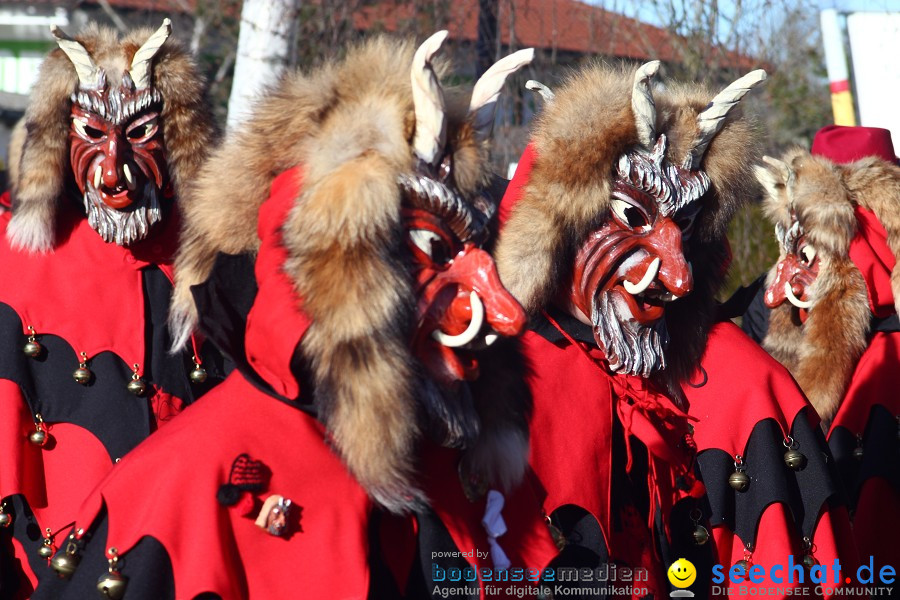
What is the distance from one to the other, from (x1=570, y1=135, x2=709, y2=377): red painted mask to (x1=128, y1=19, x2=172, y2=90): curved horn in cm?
171

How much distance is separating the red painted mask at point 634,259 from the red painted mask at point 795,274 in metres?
1.64

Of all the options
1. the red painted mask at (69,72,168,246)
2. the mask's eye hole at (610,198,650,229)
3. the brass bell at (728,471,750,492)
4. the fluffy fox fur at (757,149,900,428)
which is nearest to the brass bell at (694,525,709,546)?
the brass bell at (728,471,750,492)

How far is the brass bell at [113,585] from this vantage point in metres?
2.51

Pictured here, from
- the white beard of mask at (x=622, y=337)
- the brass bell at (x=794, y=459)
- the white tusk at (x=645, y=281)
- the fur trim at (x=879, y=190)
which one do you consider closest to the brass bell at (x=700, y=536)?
the brass bell at (x=794, y=459)

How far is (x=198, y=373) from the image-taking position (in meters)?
4.14

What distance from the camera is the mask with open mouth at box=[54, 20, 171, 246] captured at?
4.23m

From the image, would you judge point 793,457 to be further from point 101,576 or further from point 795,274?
point 101,576

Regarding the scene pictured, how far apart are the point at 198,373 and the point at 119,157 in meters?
0.80

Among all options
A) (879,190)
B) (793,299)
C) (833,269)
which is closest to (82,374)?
(793,299)

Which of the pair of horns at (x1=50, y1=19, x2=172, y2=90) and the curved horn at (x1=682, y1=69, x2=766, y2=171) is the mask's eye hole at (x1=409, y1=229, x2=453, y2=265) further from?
the pair of horns at (x1=50, y1=19, x2=172, y2=90)

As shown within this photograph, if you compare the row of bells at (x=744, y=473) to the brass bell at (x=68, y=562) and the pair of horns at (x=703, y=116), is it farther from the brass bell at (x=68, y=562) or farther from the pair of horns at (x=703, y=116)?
the brass bell at (x=68, y=562)

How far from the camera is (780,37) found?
10203mm

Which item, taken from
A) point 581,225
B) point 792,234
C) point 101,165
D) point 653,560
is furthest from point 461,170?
point 792,234

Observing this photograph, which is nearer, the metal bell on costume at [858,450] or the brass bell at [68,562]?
the brass bell at [68,562]
